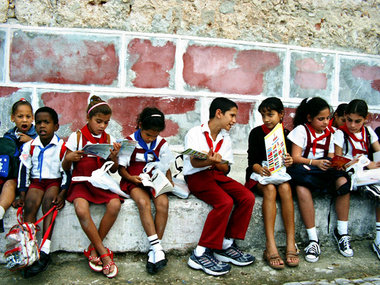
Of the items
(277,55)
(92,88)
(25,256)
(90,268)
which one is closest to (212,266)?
(90,268)

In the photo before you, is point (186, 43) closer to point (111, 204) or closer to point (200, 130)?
point (200, 130)

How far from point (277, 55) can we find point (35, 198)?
3.03 m

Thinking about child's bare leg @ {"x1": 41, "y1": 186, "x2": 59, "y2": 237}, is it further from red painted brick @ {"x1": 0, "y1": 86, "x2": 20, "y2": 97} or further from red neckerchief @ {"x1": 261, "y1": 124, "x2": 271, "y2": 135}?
red neckerchief @ {"x1": 261, "y1": 124, "x2": 271, "y2": 135}

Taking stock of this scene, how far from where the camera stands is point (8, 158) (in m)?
3.21

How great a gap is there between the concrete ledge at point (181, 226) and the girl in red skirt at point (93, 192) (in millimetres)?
110

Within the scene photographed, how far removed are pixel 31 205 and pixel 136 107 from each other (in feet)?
5.52

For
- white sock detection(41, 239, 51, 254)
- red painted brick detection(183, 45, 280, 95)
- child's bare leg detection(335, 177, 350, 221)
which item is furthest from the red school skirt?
child's bare leg detection(335, 177, 350, 221)

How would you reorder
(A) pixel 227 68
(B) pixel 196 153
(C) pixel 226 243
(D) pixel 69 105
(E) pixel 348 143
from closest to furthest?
Answer: 1. (B) pixel 196 153
2. (C) pixel 226 243
3. (E) pixel 348 143
4. (D) pixel 69 105
5. (A) pixel 227 68

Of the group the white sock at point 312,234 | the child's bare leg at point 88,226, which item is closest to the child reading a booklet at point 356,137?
the white sock at point 312,234

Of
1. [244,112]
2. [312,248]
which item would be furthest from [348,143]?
[244,112]

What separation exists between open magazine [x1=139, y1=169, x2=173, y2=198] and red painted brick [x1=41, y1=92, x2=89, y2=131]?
1385 millimetres

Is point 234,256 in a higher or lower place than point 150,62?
lower

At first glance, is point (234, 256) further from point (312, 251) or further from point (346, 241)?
point (346, 241)

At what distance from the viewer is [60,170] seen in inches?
128
